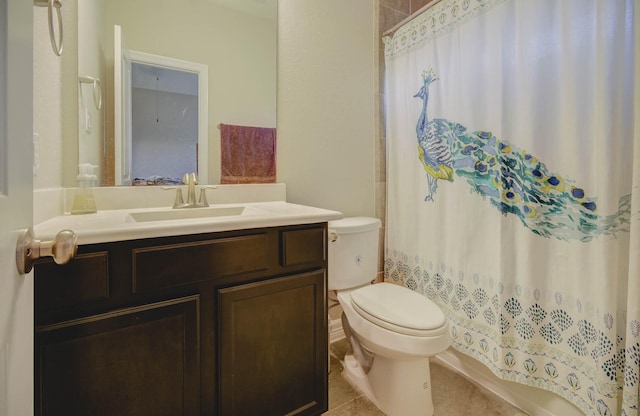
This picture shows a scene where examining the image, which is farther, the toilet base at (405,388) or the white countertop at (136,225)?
the toilet base at (405,388)

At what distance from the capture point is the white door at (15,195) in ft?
1.18

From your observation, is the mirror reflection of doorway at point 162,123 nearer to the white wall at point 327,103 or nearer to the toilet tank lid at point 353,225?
the white wall at point 327,103

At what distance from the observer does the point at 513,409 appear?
1.32 meters

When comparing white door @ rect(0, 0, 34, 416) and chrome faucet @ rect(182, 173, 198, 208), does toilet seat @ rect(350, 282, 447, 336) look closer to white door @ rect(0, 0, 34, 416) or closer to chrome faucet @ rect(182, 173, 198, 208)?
chrome faucet @ rect(182, 173, 198, 208)

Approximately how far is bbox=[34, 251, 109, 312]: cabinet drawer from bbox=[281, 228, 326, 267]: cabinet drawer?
1.73ft

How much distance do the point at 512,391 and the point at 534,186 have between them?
3.07 feet

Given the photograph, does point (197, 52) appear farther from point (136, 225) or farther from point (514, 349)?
point (514, 349)

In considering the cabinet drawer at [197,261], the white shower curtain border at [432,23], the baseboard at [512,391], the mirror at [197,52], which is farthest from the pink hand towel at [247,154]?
the baseboard at [512,391]

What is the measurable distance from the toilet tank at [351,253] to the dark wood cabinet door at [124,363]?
756 mm

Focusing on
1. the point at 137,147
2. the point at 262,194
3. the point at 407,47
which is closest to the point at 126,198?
the point at 137,147

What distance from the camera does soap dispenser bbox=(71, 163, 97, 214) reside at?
3.74 ft

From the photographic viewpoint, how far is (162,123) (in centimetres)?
137

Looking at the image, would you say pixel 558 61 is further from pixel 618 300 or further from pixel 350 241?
pixel 350 241

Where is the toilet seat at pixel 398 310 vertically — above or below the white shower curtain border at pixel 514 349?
above
